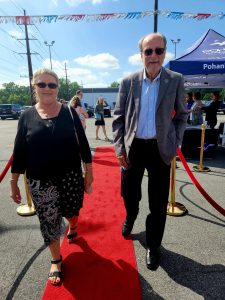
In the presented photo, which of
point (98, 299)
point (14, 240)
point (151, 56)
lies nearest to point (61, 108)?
point (151, 56)

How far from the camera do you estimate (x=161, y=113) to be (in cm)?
231

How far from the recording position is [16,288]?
2.31 metres

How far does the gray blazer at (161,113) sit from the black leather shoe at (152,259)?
3.14 feet

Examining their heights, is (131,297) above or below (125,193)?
below

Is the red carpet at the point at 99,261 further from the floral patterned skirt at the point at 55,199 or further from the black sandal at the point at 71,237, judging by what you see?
the floral patterned skirt at the point at 55,199

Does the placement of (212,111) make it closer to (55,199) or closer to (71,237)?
(71,237)

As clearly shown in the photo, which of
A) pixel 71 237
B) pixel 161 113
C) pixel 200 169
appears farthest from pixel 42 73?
pixel 200 169

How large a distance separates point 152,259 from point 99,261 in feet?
1.82

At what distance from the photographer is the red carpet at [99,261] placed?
88.1 inches

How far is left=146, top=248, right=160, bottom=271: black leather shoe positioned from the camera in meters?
2.52

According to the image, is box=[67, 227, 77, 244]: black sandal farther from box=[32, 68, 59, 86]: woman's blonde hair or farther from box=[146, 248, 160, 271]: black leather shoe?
box=[32, 68, 59, 86]: woman's blonde hair

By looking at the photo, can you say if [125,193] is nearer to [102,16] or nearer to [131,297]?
[131,297]

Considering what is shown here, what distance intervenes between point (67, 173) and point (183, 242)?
1.66 metres

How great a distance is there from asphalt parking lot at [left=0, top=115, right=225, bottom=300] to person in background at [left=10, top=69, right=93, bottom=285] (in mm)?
337
